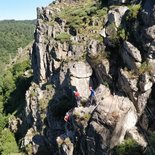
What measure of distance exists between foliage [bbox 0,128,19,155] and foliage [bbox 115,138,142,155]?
3525 centimetres

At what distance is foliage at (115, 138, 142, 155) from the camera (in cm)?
3073

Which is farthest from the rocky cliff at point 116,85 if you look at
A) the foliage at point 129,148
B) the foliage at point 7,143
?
the foliage at point 7,143

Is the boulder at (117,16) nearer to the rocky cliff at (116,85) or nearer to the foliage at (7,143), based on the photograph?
the rocky cliff at (116,85)

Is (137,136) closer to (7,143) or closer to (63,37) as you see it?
(7,143)

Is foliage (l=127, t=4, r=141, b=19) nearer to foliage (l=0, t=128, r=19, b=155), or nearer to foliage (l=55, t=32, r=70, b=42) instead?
foliage (l=55, t=32, r=70, b=42)

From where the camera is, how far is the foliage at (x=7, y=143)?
6444cm

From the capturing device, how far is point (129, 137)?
3225 cm

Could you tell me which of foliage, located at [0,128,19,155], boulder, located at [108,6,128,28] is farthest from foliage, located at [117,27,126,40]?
foliage, located at [0,128,19,155]

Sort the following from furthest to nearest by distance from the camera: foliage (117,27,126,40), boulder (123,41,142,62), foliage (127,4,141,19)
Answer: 1. foliage (117,27,126,40)
2. foliage (127,4,141,19)
3. boulder (123,41,142,62)

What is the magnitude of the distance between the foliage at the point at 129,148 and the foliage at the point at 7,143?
116 feet

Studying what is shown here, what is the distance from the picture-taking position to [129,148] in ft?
101

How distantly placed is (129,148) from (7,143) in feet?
130

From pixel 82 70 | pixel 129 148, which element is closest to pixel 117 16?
Result: pixel 82 70

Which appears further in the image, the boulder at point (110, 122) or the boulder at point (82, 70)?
the boulder at point (82, 70)
